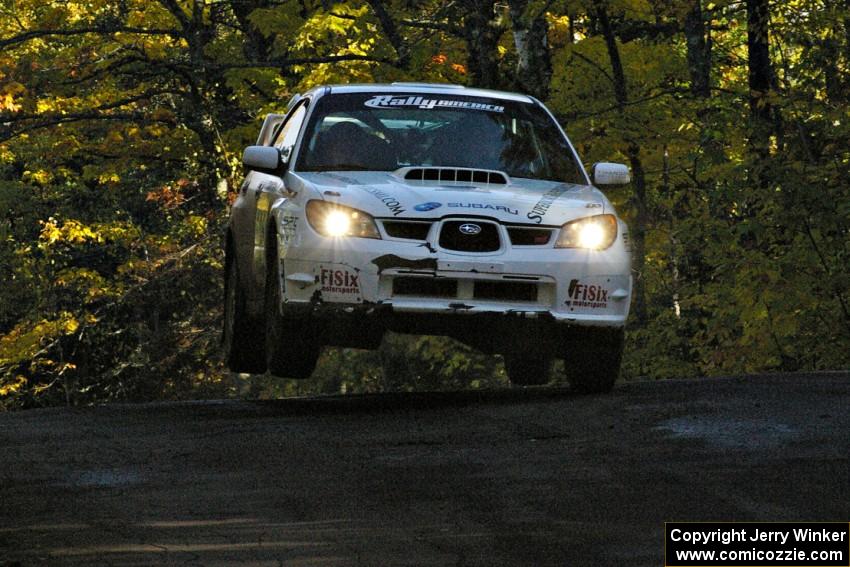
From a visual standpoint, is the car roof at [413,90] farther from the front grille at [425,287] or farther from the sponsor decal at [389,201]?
the front grille at [425,287]

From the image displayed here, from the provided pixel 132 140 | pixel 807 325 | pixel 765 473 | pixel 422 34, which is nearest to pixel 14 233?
pixel 132 140

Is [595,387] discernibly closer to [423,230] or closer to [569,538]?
[423,230]

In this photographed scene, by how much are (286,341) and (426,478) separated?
2870 millimetres

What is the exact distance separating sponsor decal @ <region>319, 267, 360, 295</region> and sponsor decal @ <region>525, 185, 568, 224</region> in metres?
1.08

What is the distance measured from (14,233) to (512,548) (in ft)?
Answer: 105

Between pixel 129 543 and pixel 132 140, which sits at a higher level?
pixel 132 140

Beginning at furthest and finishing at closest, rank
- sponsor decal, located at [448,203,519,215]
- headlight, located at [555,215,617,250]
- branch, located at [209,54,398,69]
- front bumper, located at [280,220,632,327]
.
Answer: branch, located at [209,54,398,69] < headlight, located at [555,215,617,250] < sponsor decal, located at [448,203,519,215] < front bumper, located at [280,220,632,327]

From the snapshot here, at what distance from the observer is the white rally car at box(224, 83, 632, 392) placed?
32.0ft

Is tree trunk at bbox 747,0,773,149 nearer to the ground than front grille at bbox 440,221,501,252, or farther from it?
farther from it

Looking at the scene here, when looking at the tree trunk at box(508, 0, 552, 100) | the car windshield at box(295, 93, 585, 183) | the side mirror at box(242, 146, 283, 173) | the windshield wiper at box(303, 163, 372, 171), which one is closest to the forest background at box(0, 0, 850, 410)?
the tree trunk at box(508, 0, 552, 100)

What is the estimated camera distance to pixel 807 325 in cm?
1794

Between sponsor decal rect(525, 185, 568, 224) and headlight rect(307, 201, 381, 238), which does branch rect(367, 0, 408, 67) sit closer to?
sponsor decal rect(525, 185, 568, 224)

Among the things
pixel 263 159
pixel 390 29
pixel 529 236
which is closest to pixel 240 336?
pixel 263 159

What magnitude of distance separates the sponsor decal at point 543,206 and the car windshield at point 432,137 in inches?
24.1
